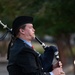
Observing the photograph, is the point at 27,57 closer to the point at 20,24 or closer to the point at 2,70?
the point at 20,24

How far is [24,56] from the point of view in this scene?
15.8 feet

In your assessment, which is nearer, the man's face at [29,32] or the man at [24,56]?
the man at [24,56]

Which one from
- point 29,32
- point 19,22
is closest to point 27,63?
point 29,32

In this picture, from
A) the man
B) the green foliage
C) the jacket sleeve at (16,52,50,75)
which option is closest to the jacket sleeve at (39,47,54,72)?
the man

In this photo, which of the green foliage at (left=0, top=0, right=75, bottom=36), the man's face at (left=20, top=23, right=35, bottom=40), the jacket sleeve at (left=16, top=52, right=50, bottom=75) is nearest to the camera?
the jacket sleeve at (left=16, top=52, right=50, bottom=75)

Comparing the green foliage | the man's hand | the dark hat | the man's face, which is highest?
the green foliage

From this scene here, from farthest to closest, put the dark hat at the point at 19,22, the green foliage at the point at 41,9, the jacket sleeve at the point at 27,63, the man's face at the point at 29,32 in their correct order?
the green foliage at the point at 41,9, the dark hat at the point at 19,22, the man's face at the point at 29,32, the jacket sleeve at the point at 27,63

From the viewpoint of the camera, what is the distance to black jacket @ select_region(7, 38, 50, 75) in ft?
15.8

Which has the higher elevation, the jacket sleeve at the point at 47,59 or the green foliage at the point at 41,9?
the green foliage at the point at 41,9

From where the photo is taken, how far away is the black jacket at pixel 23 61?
15.8 ft

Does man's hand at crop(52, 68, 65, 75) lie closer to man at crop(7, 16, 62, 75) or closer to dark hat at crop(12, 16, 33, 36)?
man at crop(7, 16, 62, 75)

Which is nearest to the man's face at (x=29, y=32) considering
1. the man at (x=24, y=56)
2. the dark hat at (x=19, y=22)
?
the man at (x=24, y=56)

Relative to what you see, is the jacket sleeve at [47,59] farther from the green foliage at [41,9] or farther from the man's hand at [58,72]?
the green foliage at [41,9]

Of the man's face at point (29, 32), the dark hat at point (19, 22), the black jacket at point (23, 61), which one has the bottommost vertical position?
the black jacket at point (23, 61)
